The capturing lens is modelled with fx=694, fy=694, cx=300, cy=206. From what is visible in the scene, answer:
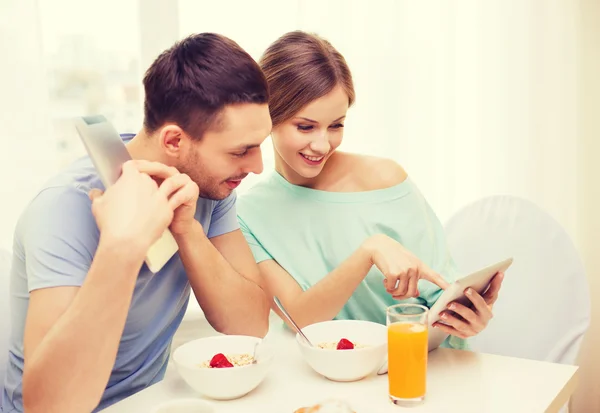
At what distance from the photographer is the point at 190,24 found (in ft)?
7.14

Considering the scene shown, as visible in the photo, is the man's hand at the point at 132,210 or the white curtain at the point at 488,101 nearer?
the man's hand at the point at 132,210

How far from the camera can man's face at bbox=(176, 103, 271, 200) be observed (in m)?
1.39

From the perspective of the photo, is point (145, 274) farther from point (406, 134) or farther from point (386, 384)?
point (406, 134)

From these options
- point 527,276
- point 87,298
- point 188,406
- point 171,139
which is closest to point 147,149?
point 171,139

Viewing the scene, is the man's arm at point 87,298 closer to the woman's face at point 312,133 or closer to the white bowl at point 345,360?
the white bowl at point 345,360

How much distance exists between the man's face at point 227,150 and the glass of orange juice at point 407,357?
1.52 ft

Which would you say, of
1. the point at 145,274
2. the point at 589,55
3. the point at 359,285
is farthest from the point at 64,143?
the point at 589,55

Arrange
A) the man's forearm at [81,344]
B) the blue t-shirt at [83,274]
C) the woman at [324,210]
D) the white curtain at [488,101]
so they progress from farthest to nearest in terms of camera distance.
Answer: the white curtain at [488,101] < the woman at [324,210] < the blue t-shirt at [83,274] < the man's forearm at [81,344]

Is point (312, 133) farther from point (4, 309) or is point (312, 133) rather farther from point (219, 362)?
point (4, 309)

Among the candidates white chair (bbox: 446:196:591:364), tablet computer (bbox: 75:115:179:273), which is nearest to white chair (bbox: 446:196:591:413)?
white chair (bbox: 446:196:591:364)

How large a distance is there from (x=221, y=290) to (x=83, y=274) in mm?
345

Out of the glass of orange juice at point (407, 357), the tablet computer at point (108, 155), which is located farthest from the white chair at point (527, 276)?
the tablet computer at point (108, 155)

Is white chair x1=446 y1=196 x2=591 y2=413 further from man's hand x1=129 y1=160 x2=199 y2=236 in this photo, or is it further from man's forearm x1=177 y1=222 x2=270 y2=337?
man's hand x1=129 y1=160 x2=199 y2=236

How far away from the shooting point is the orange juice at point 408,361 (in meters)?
1.16
